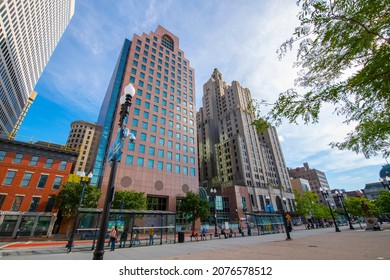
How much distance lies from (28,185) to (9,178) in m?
2.75

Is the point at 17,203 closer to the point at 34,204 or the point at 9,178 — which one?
the point at 34,204

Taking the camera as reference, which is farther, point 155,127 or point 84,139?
point 84,139

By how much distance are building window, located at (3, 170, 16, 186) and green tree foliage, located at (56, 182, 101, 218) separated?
746cm

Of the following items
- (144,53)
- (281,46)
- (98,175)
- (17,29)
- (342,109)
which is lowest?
(342,109)

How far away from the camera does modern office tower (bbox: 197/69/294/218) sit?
67750mm

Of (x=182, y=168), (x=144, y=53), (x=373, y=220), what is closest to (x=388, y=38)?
(x=373, y=220)

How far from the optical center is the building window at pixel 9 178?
91.7 ft

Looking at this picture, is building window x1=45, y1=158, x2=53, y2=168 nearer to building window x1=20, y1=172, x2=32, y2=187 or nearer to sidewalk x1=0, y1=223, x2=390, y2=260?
building window x1=20, y1=172, x2=32, y2=187

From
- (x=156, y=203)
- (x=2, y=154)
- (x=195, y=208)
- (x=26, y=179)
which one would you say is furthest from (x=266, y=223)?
(x=2, y=154)

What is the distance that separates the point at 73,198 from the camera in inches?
1093

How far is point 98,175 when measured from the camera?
39.1 meters


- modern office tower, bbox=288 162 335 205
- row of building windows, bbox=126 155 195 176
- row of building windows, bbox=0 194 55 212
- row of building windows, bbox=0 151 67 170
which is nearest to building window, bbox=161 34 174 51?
row of building windows, bbox=126 155 195 176
